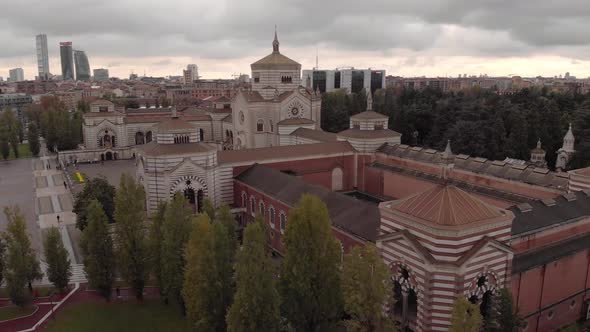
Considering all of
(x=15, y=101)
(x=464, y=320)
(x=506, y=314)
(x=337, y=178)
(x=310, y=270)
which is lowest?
(x=506, y=314)

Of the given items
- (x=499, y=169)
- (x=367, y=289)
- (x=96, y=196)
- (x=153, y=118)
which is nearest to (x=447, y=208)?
(x=367, y=289)

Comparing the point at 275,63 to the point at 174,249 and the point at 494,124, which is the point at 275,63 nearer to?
the point at 494,124

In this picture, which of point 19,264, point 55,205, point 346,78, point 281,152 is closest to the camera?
point 19,264

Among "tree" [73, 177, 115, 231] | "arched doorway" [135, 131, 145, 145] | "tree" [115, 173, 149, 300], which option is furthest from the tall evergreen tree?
"arched doorway" [135, 131, 145, 145]

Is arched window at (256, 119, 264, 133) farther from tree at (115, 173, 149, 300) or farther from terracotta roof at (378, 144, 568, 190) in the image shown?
tree at (115, 173, 149, 300)

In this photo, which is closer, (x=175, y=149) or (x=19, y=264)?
(x=19, y=264)

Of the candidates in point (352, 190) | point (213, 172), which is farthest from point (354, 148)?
point (213, 172)

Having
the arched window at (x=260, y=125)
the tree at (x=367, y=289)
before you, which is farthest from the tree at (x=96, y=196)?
the tree at (x=367, y=289)

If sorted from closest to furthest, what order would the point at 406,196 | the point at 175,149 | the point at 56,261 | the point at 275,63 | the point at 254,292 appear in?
the point at 254,292
the point at 56,261
the point at 406,196
the point at 175,149
the point at 275,63
